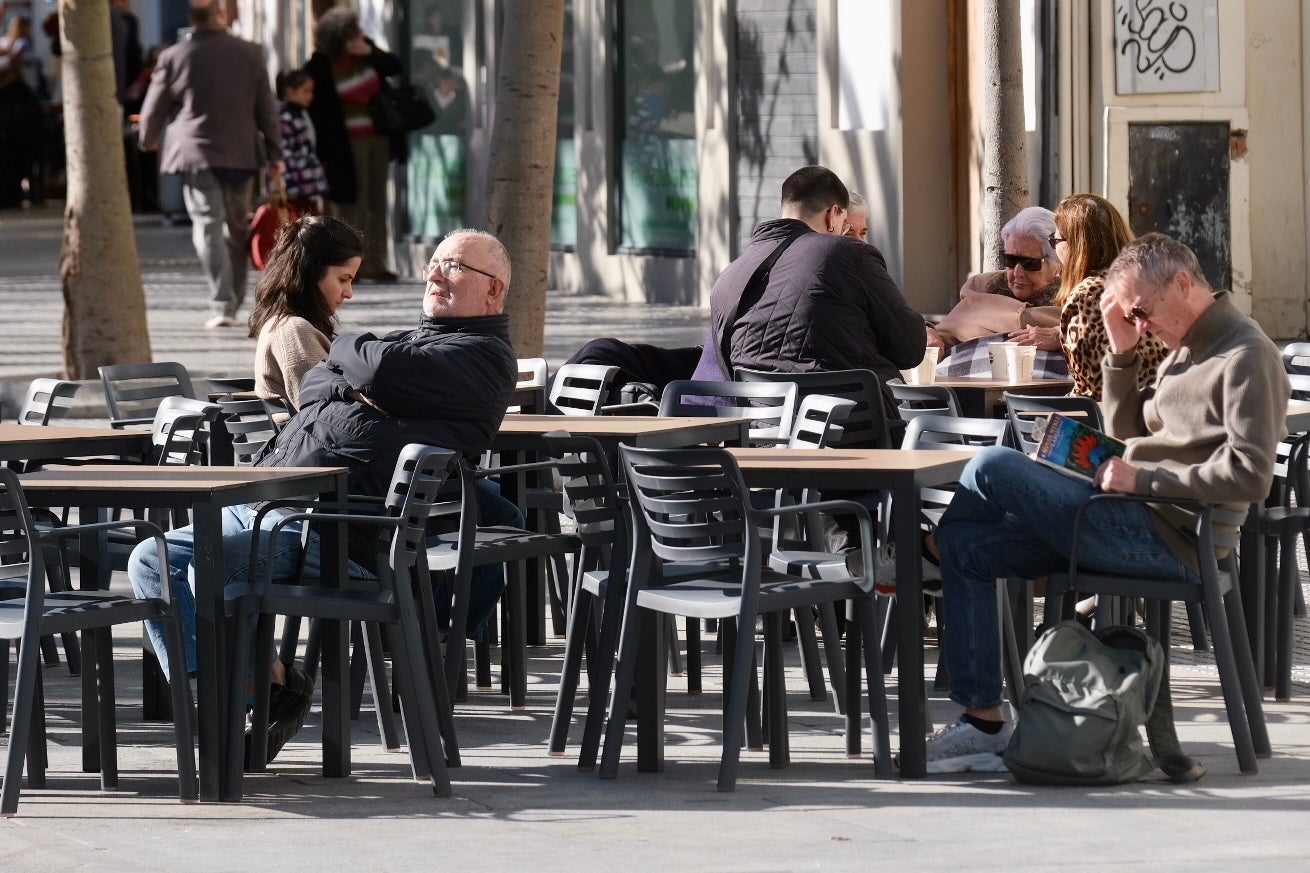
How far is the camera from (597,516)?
22.3ft

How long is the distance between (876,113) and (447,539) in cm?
957

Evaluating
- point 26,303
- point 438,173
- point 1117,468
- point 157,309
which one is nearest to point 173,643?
point 1117,468

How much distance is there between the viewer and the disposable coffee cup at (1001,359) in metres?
8.69

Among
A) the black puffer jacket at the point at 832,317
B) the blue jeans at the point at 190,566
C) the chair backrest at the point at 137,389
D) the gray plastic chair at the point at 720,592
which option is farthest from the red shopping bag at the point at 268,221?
the gray plastic chair at the point at 720,592

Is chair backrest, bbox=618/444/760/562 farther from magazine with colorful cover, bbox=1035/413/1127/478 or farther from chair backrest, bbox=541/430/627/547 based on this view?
magazine with colorful cover, bbox=1035/413/1127/478

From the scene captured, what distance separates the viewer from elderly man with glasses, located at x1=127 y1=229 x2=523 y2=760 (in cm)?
655

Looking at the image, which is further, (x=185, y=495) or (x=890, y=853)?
(x=185, y=495)

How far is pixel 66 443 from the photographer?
7.63 m

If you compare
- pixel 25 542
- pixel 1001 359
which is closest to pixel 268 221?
pixel 1001 359

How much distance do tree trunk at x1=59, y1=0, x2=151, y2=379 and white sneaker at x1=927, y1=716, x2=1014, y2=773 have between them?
732cm

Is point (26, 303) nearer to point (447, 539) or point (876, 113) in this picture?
point (876, 113)

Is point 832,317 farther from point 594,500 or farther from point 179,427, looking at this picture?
point 179,427

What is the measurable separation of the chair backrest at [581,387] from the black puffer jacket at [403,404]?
1948 mm

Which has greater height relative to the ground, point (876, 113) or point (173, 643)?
point (876, 113)
